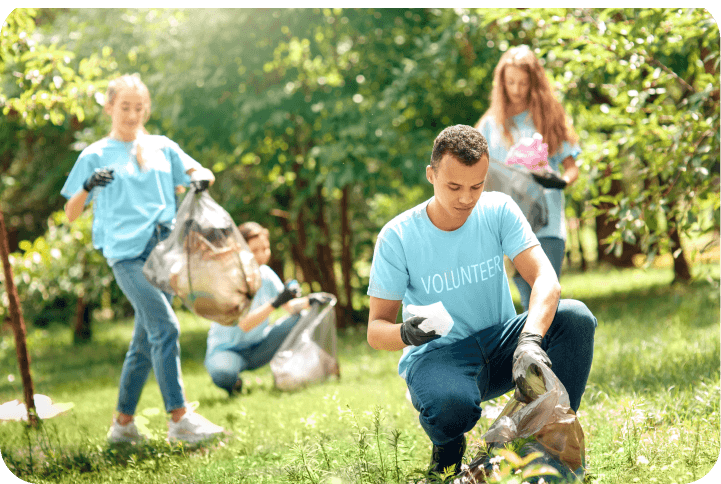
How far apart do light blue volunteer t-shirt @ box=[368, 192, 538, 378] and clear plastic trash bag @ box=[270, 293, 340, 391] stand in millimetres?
2073

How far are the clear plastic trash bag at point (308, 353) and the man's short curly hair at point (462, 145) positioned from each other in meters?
2.31

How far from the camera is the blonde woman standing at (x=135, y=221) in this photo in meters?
3.02

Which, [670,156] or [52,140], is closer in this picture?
[670,156]

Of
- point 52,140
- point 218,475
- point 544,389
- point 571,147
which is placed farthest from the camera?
point 52,140

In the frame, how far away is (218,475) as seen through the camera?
2.47 metres

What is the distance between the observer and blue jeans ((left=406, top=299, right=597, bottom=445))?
6.63 ft

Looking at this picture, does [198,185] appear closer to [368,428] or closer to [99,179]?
[99,179]

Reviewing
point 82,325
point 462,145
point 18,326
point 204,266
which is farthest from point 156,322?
point 82,325

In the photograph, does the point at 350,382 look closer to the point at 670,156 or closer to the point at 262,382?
the point at 262,382

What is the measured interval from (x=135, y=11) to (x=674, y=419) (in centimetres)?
677

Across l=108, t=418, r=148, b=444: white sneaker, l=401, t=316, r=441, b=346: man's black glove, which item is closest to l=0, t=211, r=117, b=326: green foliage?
l=108, t=418, r=148, b=444: white sneaker

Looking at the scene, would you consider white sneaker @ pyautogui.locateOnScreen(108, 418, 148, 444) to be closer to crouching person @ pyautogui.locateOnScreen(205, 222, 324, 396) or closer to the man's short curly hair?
crouching person @ pyautogui.locateOnScreen(205, 222, 324, 396)

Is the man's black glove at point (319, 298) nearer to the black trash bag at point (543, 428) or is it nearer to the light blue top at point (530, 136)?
the light blue top at point (530, 136)

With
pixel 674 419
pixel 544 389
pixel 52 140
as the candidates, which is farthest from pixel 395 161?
pixel 52 140
